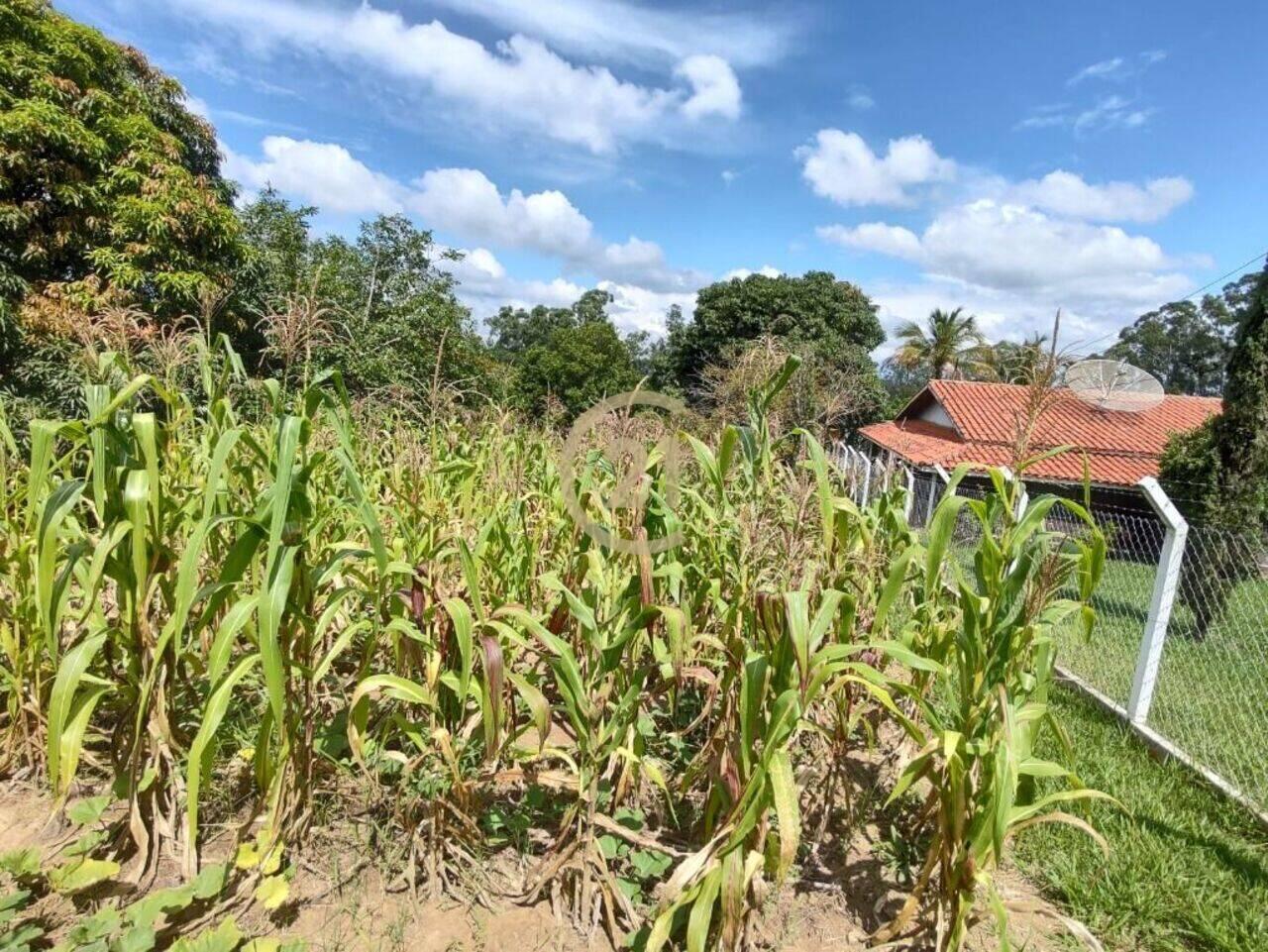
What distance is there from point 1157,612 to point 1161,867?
1.56 metres

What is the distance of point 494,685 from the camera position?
1438 mm

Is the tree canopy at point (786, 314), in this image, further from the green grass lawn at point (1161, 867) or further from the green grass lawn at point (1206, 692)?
the green grass lawn at point (1161, 867)

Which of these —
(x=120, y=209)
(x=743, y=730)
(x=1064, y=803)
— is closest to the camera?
(x=743, y=730)

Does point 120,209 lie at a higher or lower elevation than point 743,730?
higher

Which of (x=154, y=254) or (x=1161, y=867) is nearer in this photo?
(x=1161, y=867)

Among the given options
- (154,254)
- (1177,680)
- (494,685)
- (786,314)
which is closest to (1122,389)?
(1177,680)

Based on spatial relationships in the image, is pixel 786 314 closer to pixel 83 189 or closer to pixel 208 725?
pixel 83 189

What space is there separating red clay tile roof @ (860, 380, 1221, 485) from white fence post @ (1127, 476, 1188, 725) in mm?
9862

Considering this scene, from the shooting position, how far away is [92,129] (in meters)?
8.03

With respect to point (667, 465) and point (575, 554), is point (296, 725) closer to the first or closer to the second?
point (575, 554)

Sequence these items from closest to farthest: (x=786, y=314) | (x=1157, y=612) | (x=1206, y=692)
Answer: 1. (x=1157, y=612)
2. (x=1206, y=692)
3. (x=786, y=314)

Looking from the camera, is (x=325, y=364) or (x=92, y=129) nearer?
(x=92, y=129)

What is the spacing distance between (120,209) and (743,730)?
976 cm

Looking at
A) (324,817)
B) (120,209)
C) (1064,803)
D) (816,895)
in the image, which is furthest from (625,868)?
(120,209)
